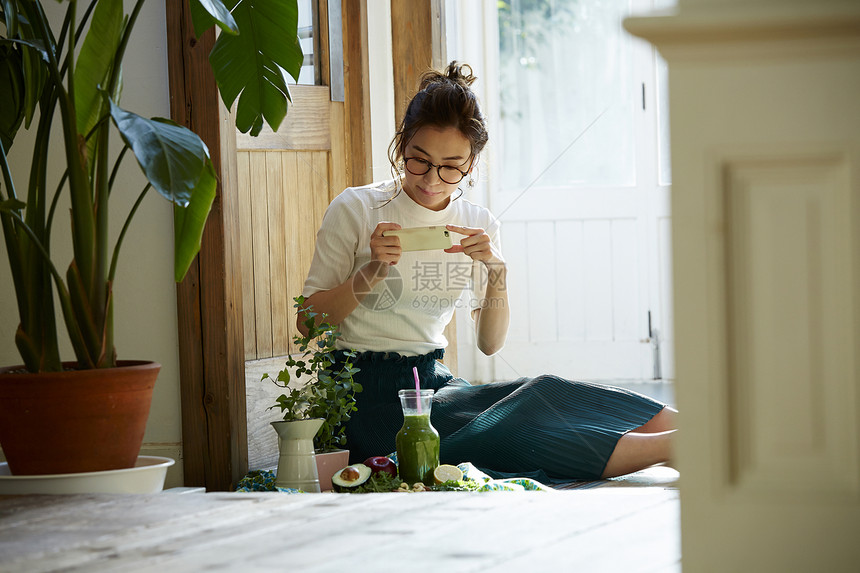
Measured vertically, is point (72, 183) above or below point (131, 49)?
below

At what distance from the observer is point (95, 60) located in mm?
1601

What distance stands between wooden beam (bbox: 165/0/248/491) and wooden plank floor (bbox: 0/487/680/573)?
0.97 meters

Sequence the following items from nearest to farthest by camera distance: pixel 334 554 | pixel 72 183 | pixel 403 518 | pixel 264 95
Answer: pixel 334 554
pixel 403 518
pixel 72 183
pixel 264 95

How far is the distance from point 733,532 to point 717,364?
122 mm

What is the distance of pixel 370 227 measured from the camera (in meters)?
2.24

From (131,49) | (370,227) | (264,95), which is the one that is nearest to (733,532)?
(264,95)

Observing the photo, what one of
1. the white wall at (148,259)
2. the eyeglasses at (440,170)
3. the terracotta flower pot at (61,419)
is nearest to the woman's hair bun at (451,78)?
the eyeglasses at (440,170)

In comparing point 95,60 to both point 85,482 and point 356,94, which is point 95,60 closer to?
point 85,482

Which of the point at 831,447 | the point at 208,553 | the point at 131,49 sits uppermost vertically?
the point at 131,49

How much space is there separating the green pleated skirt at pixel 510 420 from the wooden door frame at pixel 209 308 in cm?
29

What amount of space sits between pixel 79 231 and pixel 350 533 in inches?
30.3

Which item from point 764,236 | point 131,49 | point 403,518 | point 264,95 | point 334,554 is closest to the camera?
point 764,236

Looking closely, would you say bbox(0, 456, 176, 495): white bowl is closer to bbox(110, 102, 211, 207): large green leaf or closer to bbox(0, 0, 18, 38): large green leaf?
bbox(110, 102, 211, 207): large green leaf

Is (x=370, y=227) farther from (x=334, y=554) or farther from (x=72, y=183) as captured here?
(x=334, y=554)
